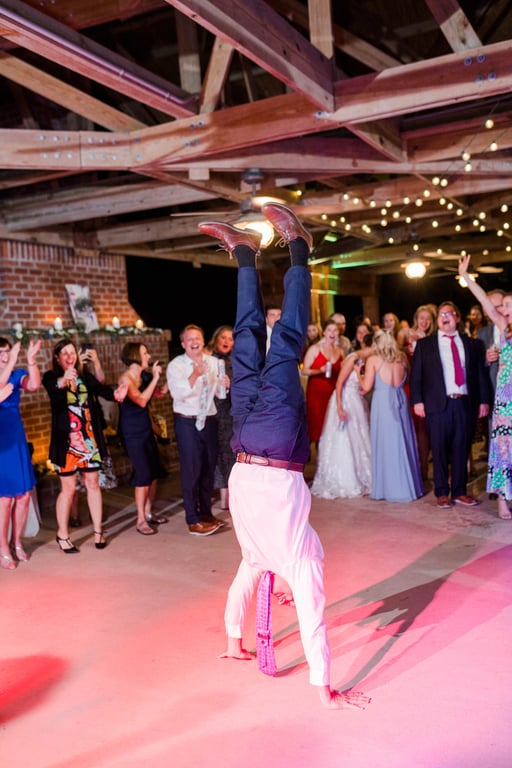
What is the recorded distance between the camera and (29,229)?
719 cm

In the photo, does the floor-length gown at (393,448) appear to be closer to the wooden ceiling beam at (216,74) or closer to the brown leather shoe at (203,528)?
the brown leather shoe at (203,528)

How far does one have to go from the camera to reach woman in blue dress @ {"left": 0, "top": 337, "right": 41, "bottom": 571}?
4.61 metres

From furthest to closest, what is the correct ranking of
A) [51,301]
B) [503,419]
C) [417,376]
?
[51,301] < [417,376] < [503,419]

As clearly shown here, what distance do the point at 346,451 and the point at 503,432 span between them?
5.14 ft

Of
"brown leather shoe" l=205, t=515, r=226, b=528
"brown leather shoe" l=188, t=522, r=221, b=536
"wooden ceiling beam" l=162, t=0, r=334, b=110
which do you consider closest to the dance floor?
"brown leather shoe" l=188, t=522, r=221, b=536

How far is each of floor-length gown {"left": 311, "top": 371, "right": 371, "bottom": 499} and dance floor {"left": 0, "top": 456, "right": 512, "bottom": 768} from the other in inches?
47.2

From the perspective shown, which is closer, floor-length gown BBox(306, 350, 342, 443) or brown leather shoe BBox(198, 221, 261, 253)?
brown leather shoe BBox(198, 221, 261, 253)

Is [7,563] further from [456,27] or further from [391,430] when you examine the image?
[456,27]

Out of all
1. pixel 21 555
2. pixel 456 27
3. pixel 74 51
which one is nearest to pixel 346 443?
pixel 21 555

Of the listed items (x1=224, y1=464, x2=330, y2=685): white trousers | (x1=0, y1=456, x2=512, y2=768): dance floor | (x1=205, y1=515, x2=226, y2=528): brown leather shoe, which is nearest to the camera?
(x1=0, y1=456, x2=512, y2=768): dance floor

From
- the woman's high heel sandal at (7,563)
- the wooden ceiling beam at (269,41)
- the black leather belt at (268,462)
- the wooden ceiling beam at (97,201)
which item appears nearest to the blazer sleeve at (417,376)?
the wooden ceiling beam at (269,41)

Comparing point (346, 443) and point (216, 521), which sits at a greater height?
point (346, 443)

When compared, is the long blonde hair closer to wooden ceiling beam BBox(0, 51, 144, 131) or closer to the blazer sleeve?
the blazer sleeve

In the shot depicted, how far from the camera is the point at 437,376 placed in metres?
5.56
